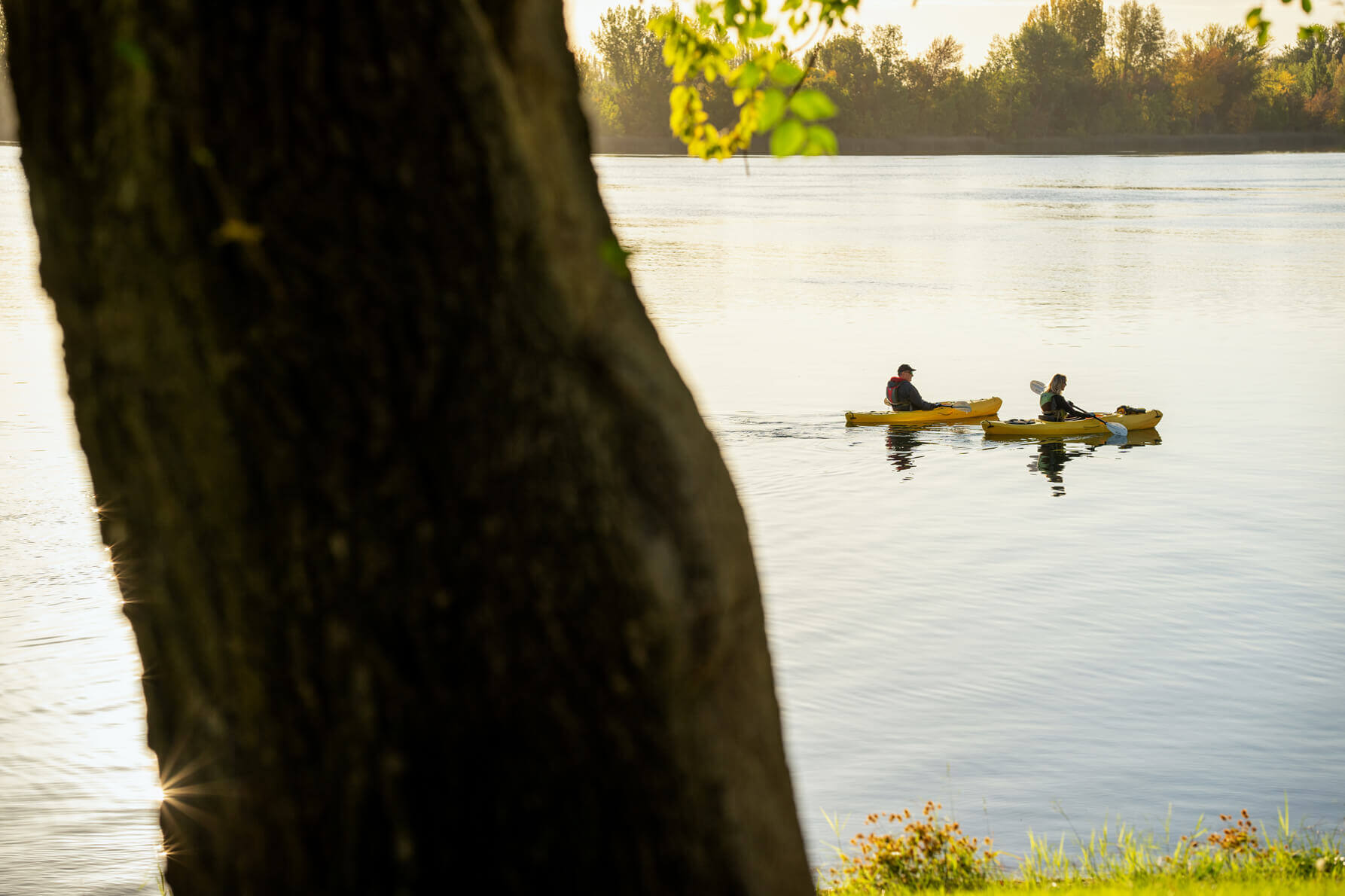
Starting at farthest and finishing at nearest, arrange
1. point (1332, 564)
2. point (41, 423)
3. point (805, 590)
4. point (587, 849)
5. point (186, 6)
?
point (41, 423), point (1332, 564), point (805, 590), point (587, 849), point (186, 6)

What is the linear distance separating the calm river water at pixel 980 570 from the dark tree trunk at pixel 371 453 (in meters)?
0.63

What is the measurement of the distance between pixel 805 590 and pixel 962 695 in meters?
3.27

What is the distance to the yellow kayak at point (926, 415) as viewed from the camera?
2475cm

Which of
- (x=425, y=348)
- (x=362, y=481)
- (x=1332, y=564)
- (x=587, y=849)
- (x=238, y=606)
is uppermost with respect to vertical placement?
(x=425, y=348)

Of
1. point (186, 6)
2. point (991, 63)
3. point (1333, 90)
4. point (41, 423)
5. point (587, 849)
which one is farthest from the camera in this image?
point (991, 63)

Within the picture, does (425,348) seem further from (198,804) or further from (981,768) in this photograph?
(981,768)

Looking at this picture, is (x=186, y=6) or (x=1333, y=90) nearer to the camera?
(x=186, y=6)

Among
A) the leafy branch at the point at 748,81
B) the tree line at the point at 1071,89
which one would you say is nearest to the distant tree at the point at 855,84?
the tree line at the point at 1071,89

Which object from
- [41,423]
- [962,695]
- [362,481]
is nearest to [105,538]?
[362,481]

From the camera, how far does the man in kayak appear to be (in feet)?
80.3

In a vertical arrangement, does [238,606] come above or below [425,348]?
below

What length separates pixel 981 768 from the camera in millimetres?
10805

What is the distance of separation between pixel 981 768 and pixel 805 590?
190 inches

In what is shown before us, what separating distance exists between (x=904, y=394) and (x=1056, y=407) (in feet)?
8.20
